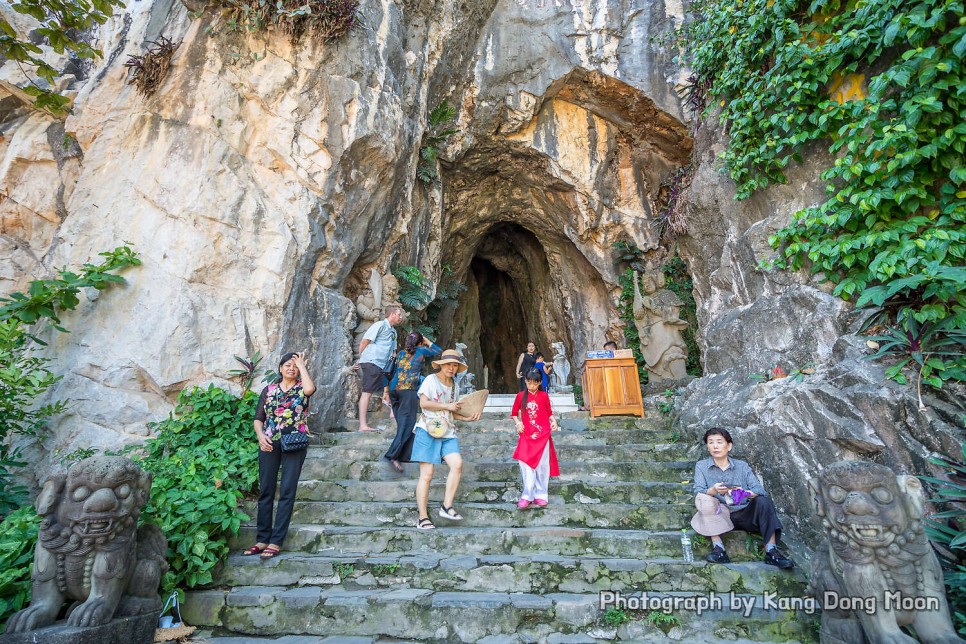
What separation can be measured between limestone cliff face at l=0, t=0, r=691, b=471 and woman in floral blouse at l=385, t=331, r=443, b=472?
4.90 ft

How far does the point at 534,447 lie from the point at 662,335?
5.61m

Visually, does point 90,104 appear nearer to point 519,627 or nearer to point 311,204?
point 311,204

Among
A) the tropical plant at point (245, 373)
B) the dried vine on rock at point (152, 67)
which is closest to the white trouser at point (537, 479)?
the tropical plant at point (245, 373)

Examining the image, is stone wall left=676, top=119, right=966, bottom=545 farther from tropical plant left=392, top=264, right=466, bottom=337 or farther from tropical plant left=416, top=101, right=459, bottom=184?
tropical plant left=416, top=101, right=459, bottom=184

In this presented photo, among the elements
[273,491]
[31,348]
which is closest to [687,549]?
[273,491]

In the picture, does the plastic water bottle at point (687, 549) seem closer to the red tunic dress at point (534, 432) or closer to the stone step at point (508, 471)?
the stone step at point (508, 471)

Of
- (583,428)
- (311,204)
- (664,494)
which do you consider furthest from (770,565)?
(311,204)

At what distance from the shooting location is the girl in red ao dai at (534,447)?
12.0 ft

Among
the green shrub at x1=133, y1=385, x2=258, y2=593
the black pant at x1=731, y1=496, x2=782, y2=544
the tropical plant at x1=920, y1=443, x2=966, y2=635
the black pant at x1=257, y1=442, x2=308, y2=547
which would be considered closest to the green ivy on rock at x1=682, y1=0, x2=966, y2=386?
the tropical plant at x1=920, y1=443, x2=966, y2=635

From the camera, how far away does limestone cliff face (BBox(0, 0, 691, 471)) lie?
200 inches

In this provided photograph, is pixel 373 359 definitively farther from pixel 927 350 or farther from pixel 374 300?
pixel 927 350

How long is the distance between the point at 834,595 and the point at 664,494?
4.91 feet

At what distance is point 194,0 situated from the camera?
6.23 m

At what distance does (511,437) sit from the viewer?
5051 millimetres
